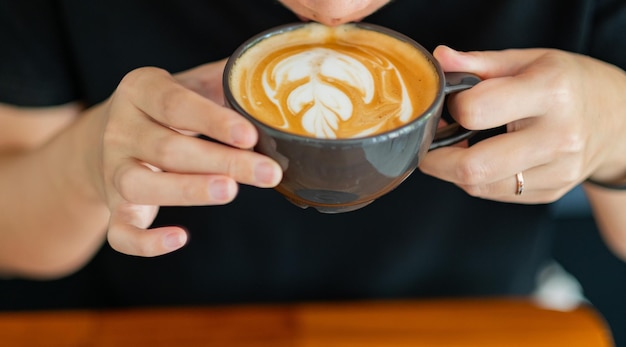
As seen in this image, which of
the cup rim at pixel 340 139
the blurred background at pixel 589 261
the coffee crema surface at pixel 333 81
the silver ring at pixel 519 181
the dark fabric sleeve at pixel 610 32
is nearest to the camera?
the cup rim at pixel 340 139

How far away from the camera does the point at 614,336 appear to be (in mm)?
1609

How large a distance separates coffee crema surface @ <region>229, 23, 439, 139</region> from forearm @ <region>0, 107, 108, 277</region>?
0.34 meters

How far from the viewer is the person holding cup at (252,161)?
690 millimetres

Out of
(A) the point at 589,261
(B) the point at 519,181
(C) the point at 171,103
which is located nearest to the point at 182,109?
(C) the point at 171,103

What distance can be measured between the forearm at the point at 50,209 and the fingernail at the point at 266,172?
0.42 meters

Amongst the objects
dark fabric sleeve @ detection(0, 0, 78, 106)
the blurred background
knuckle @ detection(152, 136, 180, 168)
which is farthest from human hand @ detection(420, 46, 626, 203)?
the blurred background

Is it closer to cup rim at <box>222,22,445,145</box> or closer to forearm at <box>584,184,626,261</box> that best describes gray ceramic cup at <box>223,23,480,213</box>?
cup rim at <box>222,22,445,145</box>

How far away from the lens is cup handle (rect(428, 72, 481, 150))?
0.69 m

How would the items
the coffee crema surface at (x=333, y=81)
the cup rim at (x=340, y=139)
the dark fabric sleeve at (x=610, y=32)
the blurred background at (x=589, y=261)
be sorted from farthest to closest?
the blurred background at (x=589, y=261)
the dark fabric sleeve at (x=610, y=32)
the coffee crema surface at (x=333, y=81)
the cup rim at (x=340, y=139)

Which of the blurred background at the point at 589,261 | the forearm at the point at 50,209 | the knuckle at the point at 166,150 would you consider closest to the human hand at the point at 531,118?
the knuckle at the point at 166,150

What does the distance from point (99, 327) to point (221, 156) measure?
497 millimetres

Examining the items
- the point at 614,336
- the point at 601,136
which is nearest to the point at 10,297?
the point at 601,136

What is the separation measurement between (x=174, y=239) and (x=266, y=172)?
13cm

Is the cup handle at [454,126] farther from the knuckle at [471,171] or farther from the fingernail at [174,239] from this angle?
the fingernail at [174,239]
